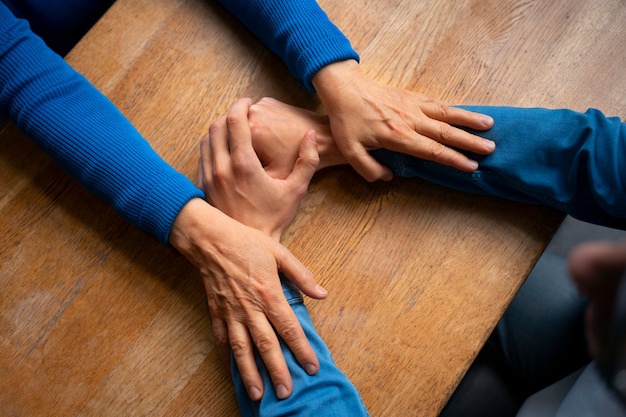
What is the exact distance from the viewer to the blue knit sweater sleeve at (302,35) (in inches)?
28.8

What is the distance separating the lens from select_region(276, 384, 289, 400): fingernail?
2.07 feet

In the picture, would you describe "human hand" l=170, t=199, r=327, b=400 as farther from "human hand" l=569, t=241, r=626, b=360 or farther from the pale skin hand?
"human hand" l=569, t=241, r=626, b=360

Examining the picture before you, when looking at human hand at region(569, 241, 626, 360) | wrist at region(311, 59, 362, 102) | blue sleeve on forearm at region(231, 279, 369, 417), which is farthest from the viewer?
wrist at region(311, 59, 362, 102)

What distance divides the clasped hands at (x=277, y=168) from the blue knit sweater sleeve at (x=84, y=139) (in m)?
0.08

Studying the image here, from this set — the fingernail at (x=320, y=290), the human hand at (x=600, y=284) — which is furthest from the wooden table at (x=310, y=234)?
the human hand at (x=600, y=284)

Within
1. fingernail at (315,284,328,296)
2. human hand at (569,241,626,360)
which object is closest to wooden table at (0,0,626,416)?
fingernail at (315,284,328,296)

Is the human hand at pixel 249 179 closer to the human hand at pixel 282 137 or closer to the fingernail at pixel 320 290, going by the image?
the human hand at pixel 282 137

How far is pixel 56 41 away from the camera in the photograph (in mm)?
949

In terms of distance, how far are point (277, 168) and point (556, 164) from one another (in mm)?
427

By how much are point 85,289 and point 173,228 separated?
19cm

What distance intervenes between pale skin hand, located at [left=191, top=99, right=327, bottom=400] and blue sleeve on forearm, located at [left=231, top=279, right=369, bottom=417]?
0.4 inches

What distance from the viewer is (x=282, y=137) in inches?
29.3

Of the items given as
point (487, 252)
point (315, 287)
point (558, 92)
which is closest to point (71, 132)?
point (315, 287)

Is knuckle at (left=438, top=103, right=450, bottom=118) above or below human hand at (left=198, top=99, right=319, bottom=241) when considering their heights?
above
